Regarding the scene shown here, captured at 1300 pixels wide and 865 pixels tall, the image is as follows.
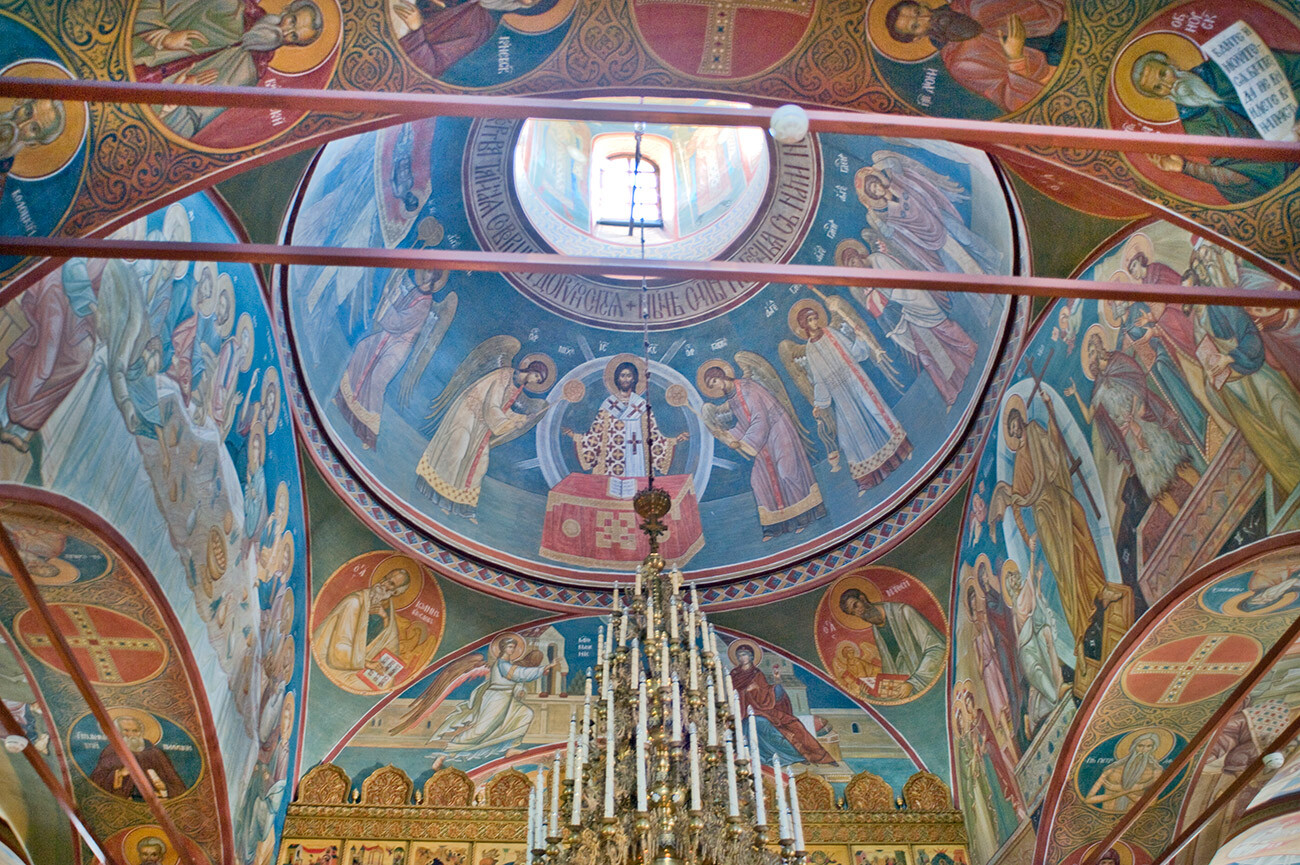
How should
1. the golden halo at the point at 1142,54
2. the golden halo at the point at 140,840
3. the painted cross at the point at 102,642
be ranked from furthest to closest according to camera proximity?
1. the golden halo at the point at 140,840
2. the painted cross at the point at 102,642
3. the golden halo at the point at 1142,54

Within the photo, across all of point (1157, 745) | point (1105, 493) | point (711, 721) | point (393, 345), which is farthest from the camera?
point (393, 345)

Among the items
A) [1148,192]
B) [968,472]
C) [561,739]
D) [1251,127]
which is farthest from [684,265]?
[561,739]

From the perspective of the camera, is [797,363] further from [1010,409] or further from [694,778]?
[694,778]

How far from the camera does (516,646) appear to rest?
43.0 ft

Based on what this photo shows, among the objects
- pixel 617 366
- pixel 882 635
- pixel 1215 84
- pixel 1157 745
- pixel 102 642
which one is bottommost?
pixel 1157 745

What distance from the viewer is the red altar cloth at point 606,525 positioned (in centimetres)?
1354

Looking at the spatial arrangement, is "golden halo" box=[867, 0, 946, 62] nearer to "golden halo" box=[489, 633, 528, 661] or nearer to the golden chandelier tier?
the golden chandelier tier

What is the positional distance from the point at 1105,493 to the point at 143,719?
8908 mm

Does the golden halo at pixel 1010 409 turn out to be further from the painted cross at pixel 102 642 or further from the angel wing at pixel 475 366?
the painted cross at pixel 102 642

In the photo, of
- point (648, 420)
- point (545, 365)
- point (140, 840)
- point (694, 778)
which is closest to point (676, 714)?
point (694, 778)

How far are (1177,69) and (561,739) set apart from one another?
9440 millimetres

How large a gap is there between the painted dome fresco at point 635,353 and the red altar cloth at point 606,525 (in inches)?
1.1

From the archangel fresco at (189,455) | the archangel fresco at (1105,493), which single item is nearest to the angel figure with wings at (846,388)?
the archangel fresco at (1105,493)

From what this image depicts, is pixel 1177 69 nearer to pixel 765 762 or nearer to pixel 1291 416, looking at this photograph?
pixel 1291 416
